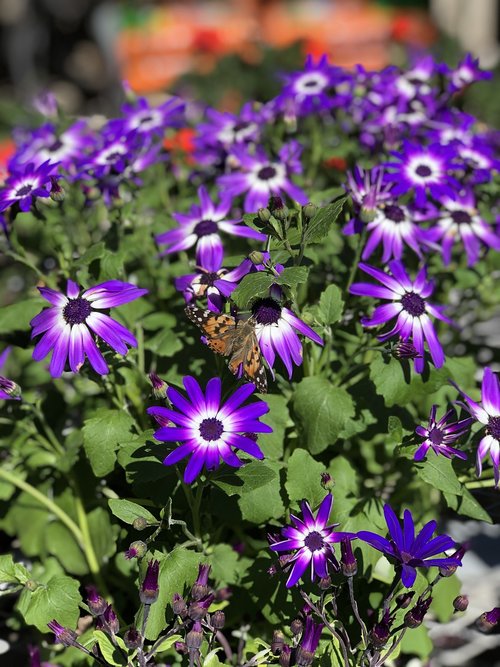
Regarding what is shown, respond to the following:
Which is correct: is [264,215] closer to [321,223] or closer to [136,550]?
[321,223]

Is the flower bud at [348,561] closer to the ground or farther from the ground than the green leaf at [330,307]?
closer to the ground

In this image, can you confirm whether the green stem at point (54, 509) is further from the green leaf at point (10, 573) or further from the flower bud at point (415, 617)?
the flower bud at point (415, 617)

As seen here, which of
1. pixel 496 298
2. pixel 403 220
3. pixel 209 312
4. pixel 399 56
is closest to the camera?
pixel 209 312

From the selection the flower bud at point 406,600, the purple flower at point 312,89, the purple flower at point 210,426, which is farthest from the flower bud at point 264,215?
the purple flower at point 312,89

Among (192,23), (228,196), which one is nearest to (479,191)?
(228,196)

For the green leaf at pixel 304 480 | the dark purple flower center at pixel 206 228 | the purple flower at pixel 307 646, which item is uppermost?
the dark purple flower center at pixel 206 228

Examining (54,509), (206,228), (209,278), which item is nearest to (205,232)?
(206,228)

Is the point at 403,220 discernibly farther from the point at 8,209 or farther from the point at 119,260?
the point at 8,209
